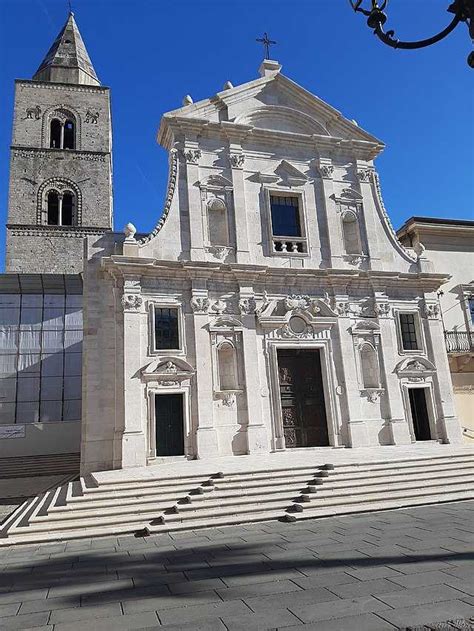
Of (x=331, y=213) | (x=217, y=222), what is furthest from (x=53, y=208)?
(x=331, y=213)

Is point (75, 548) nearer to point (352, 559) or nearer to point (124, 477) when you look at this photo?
point (124, 477)

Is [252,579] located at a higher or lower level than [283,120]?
lower

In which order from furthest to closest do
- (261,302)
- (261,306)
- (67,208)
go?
(67,208), (261,302), (261,306)

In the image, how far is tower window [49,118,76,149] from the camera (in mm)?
41719

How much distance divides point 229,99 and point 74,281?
15592mm

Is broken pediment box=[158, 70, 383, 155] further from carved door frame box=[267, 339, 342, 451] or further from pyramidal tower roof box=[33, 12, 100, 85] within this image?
pyramidal tower roof box=[33, 12, 100, 85]

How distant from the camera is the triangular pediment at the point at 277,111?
67.6 feet

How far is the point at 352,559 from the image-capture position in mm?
7789

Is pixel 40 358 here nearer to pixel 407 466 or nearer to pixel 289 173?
pixel 289 173

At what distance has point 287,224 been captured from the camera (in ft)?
68.8

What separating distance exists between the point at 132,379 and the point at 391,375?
10.4 m

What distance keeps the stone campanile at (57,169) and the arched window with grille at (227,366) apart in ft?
75.2

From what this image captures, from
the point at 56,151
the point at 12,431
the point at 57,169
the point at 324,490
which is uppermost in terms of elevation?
the point at 56,151

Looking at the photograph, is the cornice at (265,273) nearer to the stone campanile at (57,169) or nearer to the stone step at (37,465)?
the stone step at (37,465)
